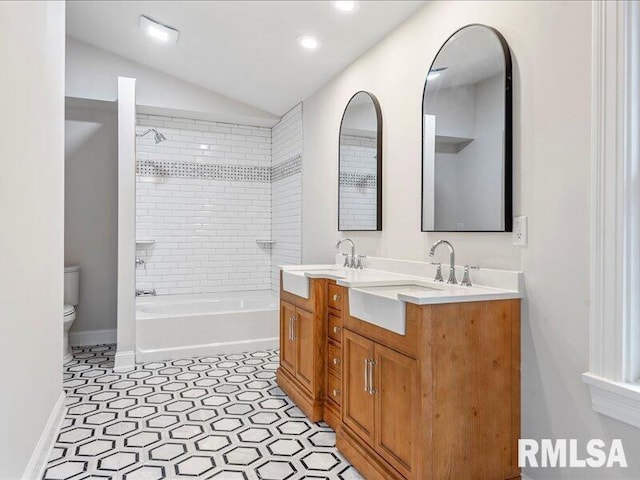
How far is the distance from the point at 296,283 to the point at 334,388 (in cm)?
73

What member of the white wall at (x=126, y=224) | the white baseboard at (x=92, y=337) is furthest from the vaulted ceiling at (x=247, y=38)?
the white baseboard at (x=92, y=337)

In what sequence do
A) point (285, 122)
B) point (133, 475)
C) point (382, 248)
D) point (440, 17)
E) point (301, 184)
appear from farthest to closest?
point (285, 122), point (301, 184), point (382, 248), point (440, 17), point (133, 475)

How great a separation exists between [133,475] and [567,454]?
192cm

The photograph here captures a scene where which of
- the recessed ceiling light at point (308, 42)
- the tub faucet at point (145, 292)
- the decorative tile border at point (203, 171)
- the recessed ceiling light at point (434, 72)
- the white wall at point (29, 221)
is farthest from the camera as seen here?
the decorative tile border at point (203, 171)

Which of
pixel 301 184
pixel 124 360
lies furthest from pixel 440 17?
pixel 124 360

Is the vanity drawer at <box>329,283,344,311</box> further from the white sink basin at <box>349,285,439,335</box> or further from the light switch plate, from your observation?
the light switch plate

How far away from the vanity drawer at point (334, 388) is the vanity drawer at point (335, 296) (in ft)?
1.38

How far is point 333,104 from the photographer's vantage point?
3.74 meters

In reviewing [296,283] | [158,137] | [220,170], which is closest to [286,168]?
[220,170]

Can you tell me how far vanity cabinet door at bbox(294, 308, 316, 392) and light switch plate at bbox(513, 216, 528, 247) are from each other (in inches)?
50.7

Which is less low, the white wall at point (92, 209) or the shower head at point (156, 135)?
the shower head at point (156, 135)

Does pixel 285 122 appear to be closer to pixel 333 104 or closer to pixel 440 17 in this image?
pixel 333 104

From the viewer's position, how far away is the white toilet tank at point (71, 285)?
163 inches

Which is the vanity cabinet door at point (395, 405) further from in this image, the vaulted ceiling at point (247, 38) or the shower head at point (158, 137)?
the shower head at point (158, 137)
